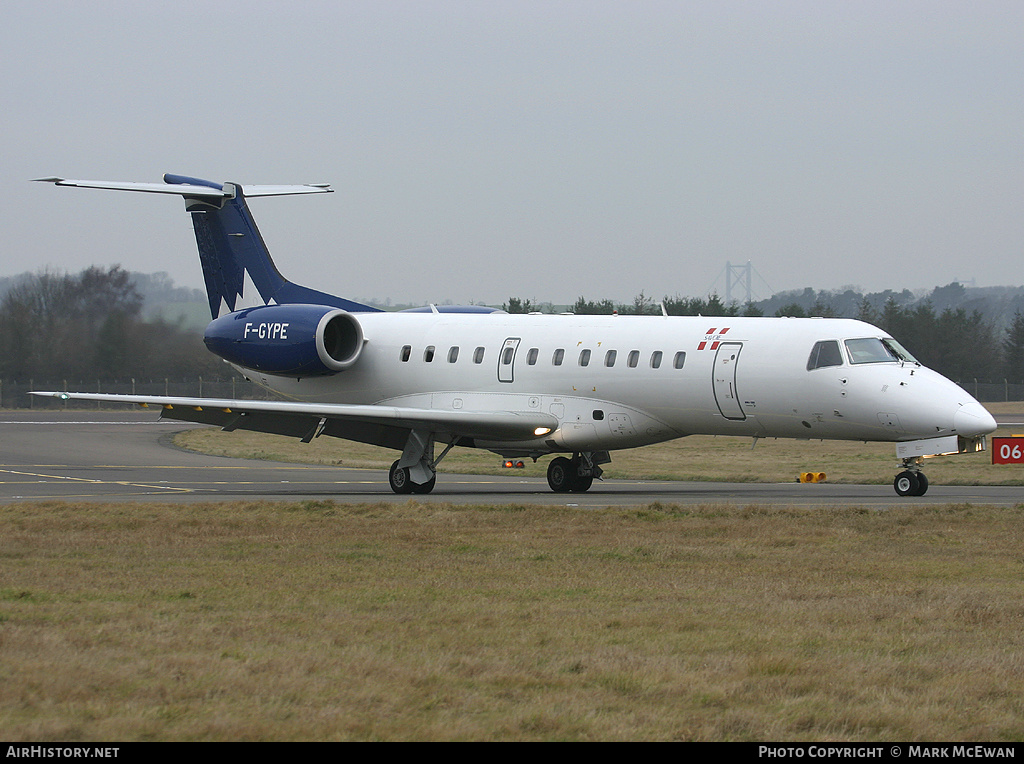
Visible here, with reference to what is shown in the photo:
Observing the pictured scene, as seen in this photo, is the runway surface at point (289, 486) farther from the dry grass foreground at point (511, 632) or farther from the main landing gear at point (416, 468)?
the dry grass foreground at point (511, 632)

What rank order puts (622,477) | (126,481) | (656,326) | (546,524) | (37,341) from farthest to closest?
(37,341) < (622,477) < (126,481) < (656,326) < (546,524)

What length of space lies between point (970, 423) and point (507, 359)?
8670mm

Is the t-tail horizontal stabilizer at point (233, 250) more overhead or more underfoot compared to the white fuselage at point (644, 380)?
more overhead

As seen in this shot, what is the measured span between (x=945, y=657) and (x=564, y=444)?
1567 cm

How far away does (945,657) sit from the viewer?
27.2 feet

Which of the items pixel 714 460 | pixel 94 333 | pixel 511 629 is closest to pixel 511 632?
pixel 511 629

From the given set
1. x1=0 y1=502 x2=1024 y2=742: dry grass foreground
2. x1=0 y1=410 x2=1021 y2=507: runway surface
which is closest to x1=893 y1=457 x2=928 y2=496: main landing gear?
x1=0 y1=410 x2=1021 y2=507: runway surface

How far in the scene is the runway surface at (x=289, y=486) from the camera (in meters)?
21.6

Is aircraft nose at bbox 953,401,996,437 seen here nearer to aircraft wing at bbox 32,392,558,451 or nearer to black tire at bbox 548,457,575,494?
aircraft wing at bbox 32,392,558,451

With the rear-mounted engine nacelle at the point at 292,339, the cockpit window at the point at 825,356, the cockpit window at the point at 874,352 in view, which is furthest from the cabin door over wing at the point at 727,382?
the rear-mounted engine nacelle at the point at 292,339

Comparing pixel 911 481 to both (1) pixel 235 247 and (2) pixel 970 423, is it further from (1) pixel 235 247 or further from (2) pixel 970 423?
(1) pixel 235 247

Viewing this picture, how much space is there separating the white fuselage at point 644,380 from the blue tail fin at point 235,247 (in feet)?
8.07
